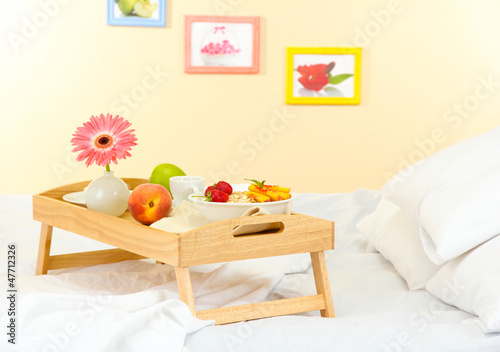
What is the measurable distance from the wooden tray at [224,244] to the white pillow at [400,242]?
0.84 ft

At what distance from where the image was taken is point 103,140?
1.48 metres

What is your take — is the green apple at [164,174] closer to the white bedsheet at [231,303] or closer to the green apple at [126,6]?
the white bedsheet at [231,303]

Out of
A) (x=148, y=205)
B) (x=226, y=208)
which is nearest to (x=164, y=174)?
(x=148, y=205)

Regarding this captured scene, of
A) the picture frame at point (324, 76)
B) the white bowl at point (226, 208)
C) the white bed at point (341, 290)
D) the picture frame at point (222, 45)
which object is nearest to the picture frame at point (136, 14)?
the picture frame at point (222, 45)

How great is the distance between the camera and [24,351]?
100 cm

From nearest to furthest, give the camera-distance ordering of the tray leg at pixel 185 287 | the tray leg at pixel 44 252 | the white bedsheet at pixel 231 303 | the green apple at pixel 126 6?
the white bedsheet at pixel 231 303 → the tray leg at pixel 185 287 → the tray leg at pixel 44 252 → the green apple at pixel 126 6

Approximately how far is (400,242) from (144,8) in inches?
104

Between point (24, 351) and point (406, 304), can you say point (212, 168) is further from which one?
point (24, 351)

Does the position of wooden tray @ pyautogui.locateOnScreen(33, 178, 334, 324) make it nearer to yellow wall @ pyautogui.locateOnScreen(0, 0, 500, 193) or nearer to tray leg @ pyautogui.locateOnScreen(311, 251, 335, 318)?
tray leg @ pyautogui.locateOnScreen(311, 251, 335, 318)

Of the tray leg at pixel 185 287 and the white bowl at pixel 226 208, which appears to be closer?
the tray leg at pixel 185 287

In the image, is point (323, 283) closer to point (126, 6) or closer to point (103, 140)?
point (103, 140)

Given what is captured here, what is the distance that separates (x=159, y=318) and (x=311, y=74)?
298 centimetres

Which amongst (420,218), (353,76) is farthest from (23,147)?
(420,218)

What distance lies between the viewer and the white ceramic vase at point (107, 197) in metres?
1.44
